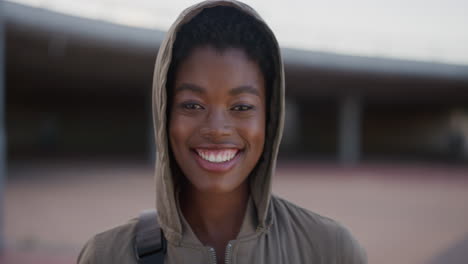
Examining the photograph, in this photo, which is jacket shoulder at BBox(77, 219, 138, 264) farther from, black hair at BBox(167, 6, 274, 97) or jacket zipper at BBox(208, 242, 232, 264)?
black hair at BBox(167, 6, 274, 97)

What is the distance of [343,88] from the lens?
1762 centimetres

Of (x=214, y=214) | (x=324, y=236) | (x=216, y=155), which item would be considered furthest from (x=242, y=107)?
(x=324, y=236)

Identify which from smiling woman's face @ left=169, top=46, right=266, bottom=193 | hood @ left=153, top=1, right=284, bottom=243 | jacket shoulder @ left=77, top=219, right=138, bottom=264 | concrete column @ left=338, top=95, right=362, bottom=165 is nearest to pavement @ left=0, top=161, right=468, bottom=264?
concrete column @ left=338, top=95, right=362, bottom=165

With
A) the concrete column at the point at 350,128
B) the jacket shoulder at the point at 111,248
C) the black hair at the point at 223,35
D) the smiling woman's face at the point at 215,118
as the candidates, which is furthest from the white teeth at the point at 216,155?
the concrete column at the point at 350,128

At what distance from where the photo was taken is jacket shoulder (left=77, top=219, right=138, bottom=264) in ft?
4.46

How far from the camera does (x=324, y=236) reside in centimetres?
140

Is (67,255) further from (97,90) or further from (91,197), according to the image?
(97,90)

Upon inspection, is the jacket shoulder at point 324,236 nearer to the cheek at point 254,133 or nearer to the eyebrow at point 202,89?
the cheek at point 254,133

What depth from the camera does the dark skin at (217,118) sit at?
136cm

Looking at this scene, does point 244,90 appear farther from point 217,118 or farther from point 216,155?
point 216,155

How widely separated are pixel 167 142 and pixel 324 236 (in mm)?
730

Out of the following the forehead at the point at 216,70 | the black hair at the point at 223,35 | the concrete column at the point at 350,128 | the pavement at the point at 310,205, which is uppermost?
the black hair at the point at 223,35

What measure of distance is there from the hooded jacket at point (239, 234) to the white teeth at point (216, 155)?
0.56 feet

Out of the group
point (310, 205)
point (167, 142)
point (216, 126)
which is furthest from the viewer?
point (310, 205)
